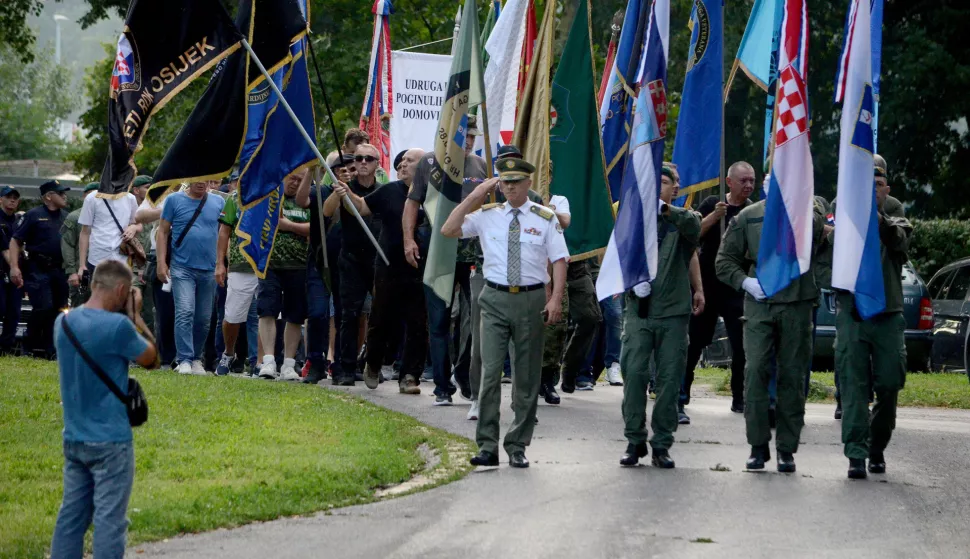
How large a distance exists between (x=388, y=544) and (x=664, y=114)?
4605 millimetres

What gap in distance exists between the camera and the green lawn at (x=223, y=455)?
8.05 m

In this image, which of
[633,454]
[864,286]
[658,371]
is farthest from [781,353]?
[633,454]

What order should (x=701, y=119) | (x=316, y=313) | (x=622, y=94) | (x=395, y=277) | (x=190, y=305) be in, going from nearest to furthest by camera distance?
(x=701, y=119), (x=395, y=277), (x=622, y=94), (x=316, y=313), (x=190, y=305)

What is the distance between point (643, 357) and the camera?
10273mm

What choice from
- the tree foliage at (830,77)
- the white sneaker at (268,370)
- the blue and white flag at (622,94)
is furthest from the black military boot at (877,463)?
the tree foliage at (830,77)

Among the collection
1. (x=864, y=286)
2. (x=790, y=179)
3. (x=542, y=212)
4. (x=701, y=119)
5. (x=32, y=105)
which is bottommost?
(x=864, y=286)

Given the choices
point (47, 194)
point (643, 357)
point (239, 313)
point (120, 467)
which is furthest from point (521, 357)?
point (47, 194)

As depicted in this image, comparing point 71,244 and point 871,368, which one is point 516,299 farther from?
point 71,244

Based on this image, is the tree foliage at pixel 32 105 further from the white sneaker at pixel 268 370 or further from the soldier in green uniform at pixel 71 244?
the white sneaker at pixel 268 370

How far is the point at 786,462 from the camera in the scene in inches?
396

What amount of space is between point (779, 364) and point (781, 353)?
0.07m

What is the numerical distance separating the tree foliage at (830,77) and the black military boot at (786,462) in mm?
24637

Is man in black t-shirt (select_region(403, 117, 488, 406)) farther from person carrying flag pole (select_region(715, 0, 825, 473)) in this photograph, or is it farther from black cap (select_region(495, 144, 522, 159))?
person carrying flag pole (select_region(715, 0, 825, 473))

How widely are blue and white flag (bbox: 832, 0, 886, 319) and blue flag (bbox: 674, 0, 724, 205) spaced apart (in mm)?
1615
